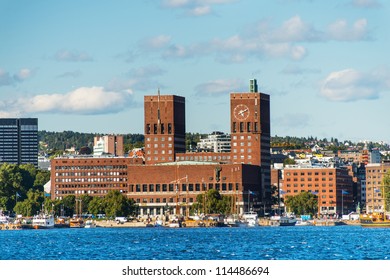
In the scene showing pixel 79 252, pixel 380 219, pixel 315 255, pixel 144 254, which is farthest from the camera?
pixel 380 219

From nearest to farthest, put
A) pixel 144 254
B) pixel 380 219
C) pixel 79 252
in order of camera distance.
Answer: pixel 144 254 → pixel 79 252 → pixel 380 219

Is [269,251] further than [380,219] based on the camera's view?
No
